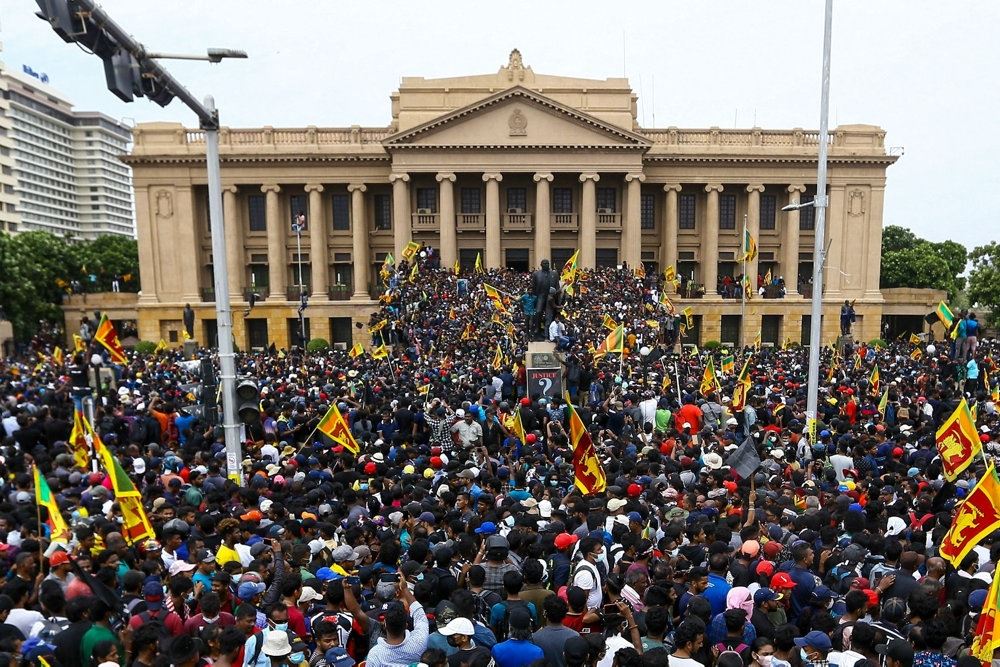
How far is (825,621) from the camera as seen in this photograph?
18.0 feet

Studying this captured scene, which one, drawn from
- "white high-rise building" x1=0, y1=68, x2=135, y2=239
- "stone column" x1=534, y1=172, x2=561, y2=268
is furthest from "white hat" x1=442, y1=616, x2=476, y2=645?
"white high-rise building" x1=0, y1=68, x2=135, y2=239

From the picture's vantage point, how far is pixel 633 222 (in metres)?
51.2

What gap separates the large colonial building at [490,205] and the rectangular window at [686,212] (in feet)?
0.38

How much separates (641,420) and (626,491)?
6708 millimetres

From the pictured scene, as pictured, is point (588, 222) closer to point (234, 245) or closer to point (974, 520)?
point (234, 245)

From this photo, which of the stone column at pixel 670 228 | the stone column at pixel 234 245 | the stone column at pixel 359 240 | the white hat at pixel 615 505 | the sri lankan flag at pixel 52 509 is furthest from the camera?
the stone column at pixel 670 228

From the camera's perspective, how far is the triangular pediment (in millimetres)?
48750

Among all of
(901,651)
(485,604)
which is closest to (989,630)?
(901,651)

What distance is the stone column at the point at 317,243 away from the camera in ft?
172

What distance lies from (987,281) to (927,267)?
1550cm

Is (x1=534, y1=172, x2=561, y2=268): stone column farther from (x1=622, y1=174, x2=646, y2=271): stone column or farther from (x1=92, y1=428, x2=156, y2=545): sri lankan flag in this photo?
(x1=92, y1=428, x2=156, y2=545): sri lankan flag

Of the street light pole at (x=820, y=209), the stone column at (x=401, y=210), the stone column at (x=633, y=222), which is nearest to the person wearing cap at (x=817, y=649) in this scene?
the street light pole at (x=820, y=209)

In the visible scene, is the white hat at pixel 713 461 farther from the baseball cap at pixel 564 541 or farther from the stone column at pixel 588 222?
the stone column at pixel 588 222

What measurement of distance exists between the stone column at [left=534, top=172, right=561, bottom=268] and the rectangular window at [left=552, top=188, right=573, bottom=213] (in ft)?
7.54
